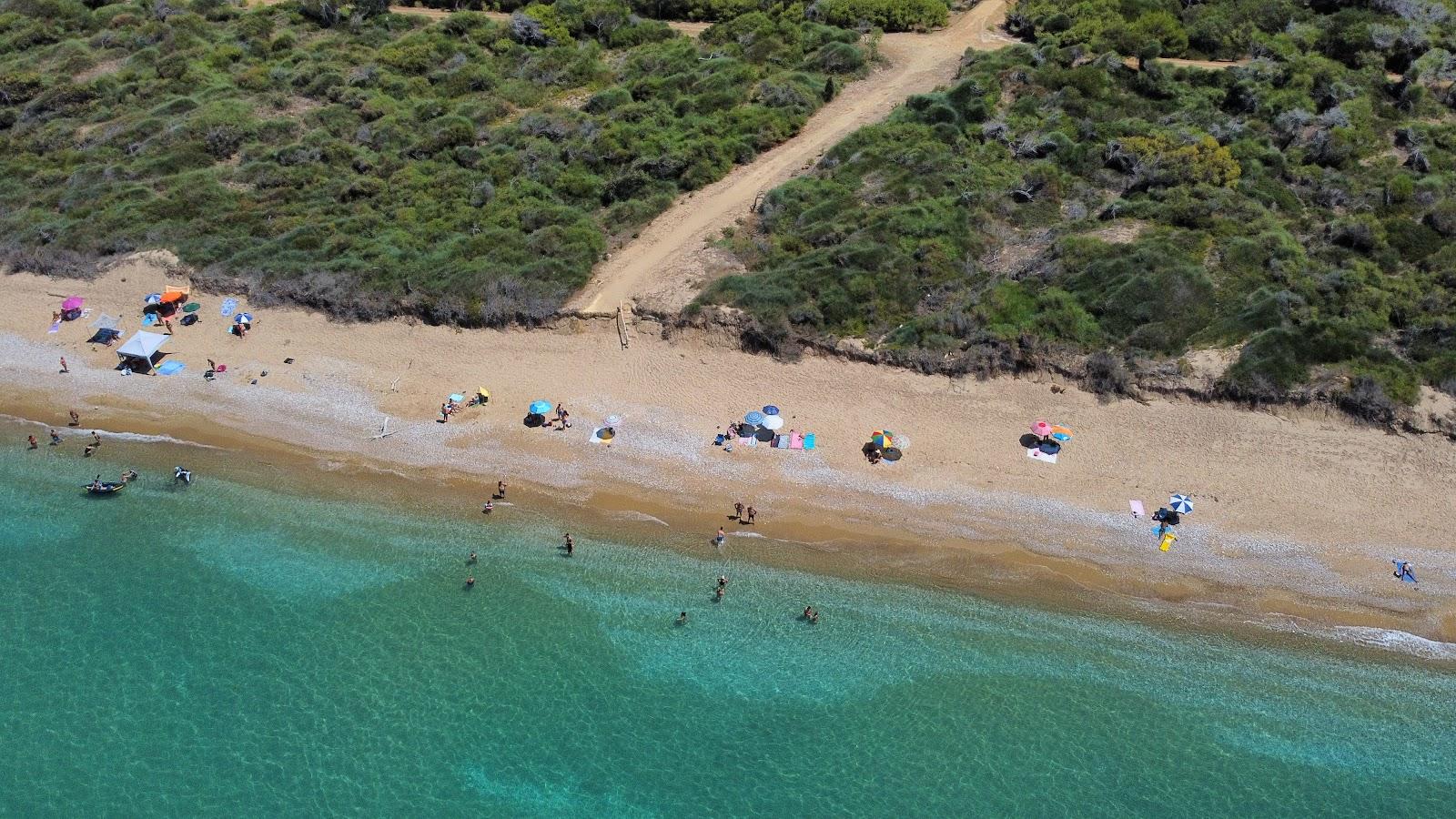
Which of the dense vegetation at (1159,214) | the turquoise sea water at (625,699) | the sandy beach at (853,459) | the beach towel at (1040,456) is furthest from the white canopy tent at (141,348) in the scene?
the beach towel at (1040,456)

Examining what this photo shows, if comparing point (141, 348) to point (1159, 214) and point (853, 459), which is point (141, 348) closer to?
point (853, 459)

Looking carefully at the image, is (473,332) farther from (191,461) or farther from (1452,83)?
(1452,83)

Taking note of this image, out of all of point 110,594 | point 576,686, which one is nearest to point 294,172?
point 110,594

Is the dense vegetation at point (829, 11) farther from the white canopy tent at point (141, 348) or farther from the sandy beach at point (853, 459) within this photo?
the white canopy tent at point (141, 348)

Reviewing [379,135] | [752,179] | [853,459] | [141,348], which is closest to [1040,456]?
[853,459]

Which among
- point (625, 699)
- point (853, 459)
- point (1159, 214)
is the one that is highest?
point (1159, 214)

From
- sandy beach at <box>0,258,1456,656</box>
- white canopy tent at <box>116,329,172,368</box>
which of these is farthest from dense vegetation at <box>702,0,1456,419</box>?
white canopy tent at <box>116,329,172,368</box>

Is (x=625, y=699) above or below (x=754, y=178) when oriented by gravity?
below
